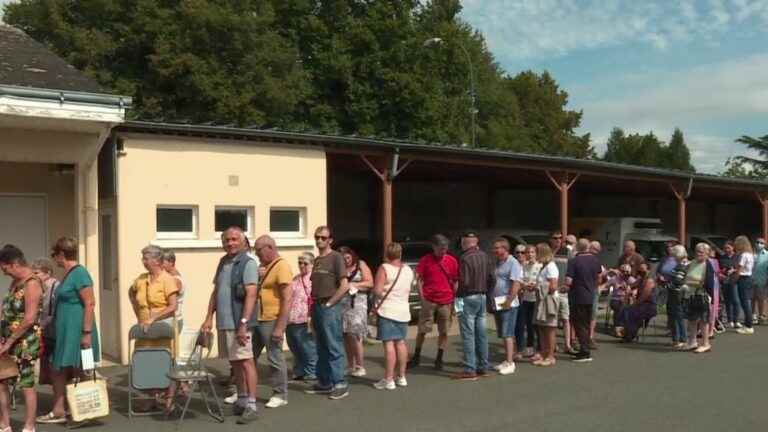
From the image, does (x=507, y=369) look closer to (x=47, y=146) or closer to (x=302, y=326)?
(x=302, y=326)

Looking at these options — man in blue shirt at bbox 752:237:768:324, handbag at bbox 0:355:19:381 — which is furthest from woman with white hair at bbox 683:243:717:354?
handbag at bbox 0:355:19:381

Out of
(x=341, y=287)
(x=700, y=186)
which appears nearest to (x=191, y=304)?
(x=341, y=287)

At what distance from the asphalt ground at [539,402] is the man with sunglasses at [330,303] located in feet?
1.03

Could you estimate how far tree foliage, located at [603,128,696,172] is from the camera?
236 ft

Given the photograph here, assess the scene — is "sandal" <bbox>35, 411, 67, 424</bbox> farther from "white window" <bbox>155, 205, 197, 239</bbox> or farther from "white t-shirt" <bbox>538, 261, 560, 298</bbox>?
"white t-shirt" <bbox>538, 261, 560, 298</bbox>

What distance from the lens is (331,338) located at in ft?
27.6

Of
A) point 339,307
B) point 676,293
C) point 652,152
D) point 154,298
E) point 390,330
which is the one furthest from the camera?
point 652,152

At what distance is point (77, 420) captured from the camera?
279 inches

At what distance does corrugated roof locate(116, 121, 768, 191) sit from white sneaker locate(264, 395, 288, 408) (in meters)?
4.31

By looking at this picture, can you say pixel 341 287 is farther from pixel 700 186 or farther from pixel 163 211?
pixel 700 186

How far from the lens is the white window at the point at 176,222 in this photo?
11.0 m

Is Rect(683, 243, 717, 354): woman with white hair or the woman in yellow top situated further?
Rect(683, 243, 717, 354): woman with white hair

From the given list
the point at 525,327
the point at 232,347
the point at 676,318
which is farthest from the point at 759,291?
the point at 232,347

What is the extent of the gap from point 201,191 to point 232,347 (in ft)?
Result: 14.3
